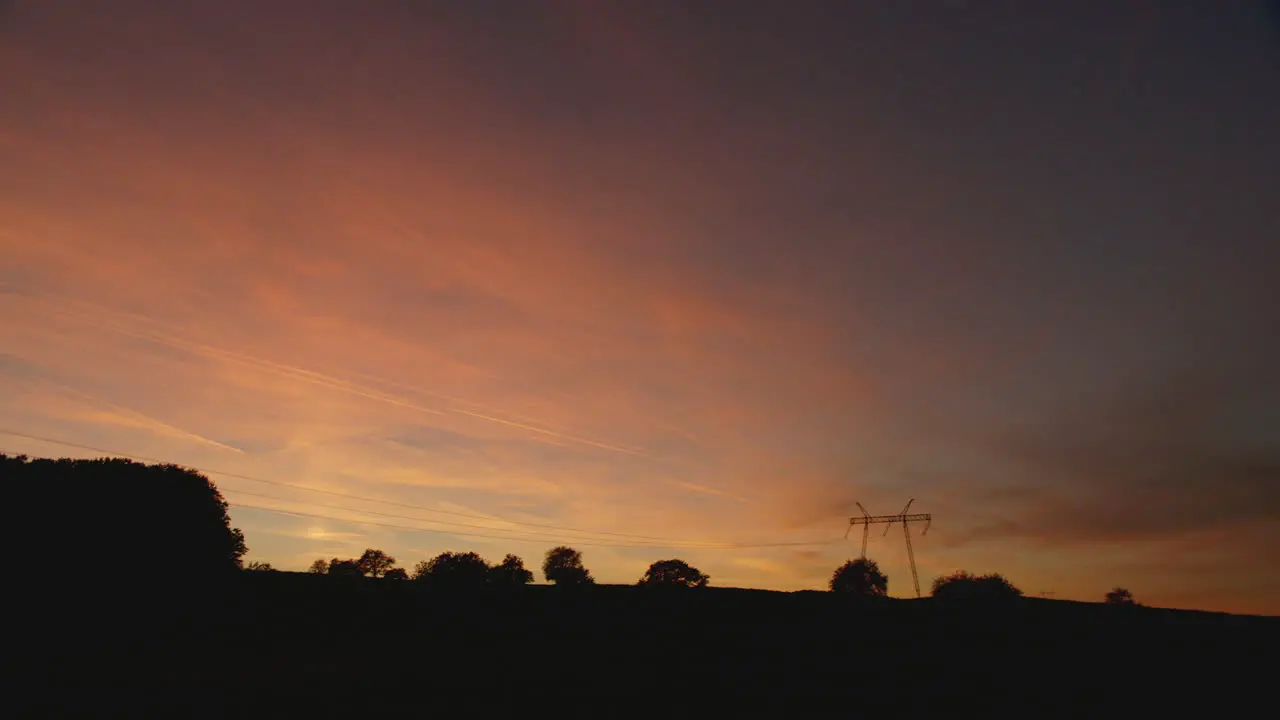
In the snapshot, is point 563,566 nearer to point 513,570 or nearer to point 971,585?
point 513,570

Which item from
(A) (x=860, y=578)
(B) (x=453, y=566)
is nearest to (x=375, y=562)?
(B) (x=453, y=566)

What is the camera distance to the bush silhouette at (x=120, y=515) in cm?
4291

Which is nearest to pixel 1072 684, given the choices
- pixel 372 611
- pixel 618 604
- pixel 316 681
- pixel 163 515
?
pixel 618 604

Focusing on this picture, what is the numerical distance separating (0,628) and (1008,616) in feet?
176

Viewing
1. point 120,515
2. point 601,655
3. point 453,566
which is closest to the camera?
point 601,655

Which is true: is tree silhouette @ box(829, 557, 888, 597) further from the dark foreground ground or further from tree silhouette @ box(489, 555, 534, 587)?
the dark foreground ground

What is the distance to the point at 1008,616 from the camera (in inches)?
1537

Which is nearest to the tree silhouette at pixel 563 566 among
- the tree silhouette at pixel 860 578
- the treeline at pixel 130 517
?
the tree silhouette at pixel 860 578

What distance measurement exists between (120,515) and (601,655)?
132 feet

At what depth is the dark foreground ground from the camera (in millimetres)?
23547

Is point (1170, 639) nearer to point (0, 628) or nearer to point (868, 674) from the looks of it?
point (868, 674)

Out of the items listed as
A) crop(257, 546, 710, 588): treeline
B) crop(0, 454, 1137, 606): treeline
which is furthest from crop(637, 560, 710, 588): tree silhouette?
crop(0, 454, 1137, 606): treeline

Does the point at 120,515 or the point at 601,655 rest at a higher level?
the point at 120,515

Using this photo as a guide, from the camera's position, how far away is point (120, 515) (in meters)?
46.8
